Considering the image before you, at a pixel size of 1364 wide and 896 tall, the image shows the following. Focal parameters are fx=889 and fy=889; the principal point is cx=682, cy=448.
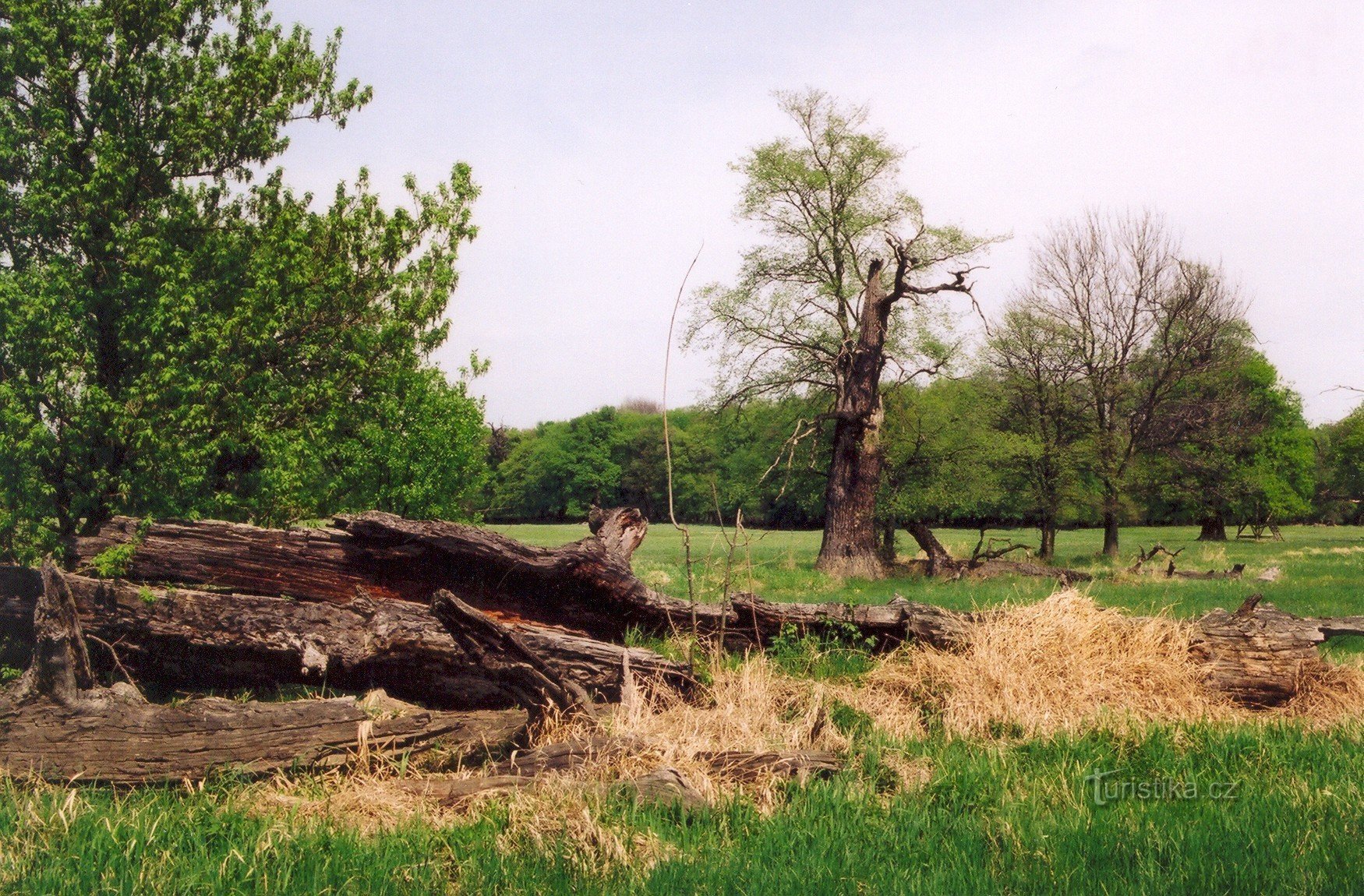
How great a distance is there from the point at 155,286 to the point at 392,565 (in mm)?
3801

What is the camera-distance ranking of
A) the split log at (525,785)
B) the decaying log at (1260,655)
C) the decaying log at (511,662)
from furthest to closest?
the decaying log at (1260,655), the decaying log at (511,662), the split log at (525,785)

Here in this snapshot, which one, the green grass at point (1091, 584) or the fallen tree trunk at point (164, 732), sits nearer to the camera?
the fallen tree trunk at point (164, 732)

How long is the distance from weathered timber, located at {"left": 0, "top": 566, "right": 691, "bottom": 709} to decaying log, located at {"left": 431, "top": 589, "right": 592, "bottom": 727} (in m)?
0.36

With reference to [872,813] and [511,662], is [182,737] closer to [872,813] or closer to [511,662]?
[511,662]

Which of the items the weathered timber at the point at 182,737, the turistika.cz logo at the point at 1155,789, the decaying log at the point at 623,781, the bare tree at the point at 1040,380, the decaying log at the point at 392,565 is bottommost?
the turistika.cz logo at the point at 1155,789

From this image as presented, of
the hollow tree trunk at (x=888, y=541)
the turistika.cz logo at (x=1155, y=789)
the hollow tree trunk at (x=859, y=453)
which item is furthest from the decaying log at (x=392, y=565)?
the hollow tree trunk at (x=888, y=541)

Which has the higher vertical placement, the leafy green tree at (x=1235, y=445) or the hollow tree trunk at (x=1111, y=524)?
the leafy green tree at (x=1235, y=445)

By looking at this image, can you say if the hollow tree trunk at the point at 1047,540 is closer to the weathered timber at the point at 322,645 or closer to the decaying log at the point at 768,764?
the weathered timber at the point at 322,645

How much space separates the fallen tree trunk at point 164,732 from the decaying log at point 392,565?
1332 millimetres

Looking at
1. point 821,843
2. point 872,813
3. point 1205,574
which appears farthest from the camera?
point 1205,574

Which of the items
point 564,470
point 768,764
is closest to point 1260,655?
point 768,764

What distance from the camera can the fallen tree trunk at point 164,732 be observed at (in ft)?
18.0

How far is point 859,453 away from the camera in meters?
24.7

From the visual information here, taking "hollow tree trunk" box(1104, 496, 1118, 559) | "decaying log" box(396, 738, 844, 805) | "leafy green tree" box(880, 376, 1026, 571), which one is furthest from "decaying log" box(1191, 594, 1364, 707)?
"hollow tree trunk" box(1104, 496, 1118, 559)
